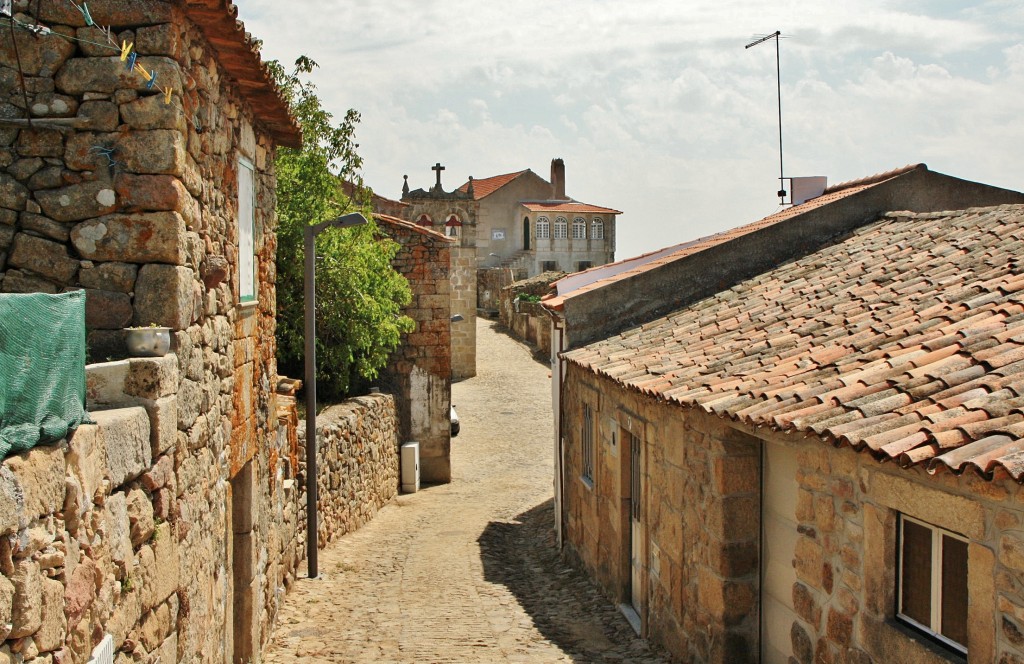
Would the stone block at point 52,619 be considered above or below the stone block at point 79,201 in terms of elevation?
below

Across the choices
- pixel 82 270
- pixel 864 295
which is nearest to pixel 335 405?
pixel 864 295

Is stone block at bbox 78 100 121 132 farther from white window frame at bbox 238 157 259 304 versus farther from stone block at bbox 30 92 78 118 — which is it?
white window frame at bbox 238 157 259 304

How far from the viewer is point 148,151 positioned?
5.05 m

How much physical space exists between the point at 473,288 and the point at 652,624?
23083mm

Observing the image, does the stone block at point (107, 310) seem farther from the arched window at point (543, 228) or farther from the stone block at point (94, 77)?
the arched window at point (543, 228)

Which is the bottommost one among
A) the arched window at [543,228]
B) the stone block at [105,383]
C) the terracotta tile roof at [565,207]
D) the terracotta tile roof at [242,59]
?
the stone block at [105,383]

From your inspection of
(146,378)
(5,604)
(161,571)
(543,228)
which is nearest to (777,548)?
(161,571)

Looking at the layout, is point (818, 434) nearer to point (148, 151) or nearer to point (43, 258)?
point (148, 151)

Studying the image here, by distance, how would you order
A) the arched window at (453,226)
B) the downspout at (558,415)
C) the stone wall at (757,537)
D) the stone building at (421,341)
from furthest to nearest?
1. the arched window at (453,226)
2. the stone building at (421,341)
3. the downspout at (558,415)
4. the stone wall at (757,537)

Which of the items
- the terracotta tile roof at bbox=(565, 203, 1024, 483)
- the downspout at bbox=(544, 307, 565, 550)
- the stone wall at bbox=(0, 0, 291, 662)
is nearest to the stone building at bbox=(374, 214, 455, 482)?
the downspout at bbox=(544, 307, 565, 550)

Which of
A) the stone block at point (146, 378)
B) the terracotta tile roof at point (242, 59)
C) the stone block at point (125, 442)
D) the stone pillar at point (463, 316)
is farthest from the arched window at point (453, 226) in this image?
the stone block at point (125, 442)

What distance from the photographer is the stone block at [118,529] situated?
4.07m

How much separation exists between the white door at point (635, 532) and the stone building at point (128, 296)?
3974 mm

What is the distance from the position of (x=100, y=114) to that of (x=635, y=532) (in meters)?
6.41
